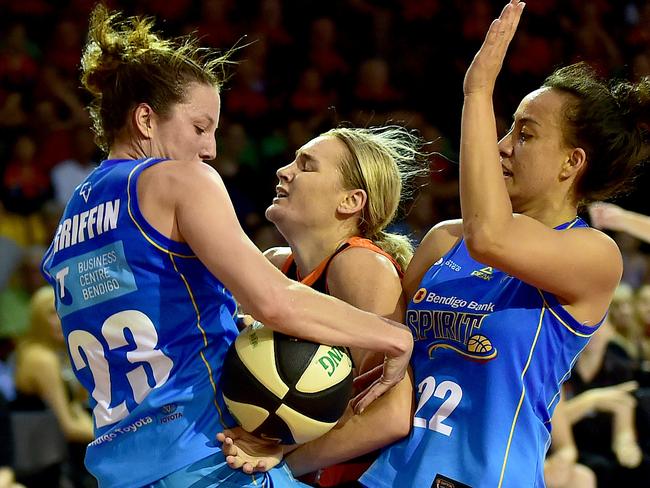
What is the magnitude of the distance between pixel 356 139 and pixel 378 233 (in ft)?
1.04

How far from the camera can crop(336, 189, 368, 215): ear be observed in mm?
3082

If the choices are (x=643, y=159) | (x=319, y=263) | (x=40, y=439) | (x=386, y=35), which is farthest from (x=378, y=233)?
(x=386, y=35)

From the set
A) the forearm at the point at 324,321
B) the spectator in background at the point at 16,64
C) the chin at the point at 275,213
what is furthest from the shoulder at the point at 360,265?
the spectator in background at the point at 16,64

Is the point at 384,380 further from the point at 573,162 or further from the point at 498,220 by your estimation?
the point at 573,162

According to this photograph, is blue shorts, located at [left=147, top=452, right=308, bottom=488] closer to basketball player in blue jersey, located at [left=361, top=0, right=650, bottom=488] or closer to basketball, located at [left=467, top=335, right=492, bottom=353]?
basketball player in blue jersey, located at [left=361, top=0, right=650, bottom=488]

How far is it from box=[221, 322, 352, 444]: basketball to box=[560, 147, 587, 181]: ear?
2.76ft

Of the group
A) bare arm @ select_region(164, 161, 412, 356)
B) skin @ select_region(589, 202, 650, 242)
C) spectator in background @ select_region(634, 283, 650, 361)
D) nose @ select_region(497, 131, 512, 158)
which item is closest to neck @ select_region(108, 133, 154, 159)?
bare arm @ select_region(164, 161, 412, 356)

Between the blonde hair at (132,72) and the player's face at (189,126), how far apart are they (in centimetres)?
2

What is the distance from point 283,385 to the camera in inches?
95.7

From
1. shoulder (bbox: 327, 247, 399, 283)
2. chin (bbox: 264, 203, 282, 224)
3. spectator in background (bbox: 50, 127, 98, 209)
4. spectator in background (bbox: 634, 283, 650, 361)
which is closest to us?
shoulder (bbox: 327, 247, 399, 283)

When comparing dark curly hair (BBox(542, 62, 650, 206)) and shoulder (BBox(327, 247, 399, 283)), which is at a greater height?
dark curly hair (BBox(542, 62, 650, 206))

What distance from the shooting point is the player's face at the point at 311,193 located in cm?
306

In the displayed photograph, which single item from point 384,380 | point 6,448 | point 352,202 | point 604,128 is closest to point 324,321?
point 384,380

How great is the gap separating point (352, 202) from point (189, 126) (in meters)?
0.63
